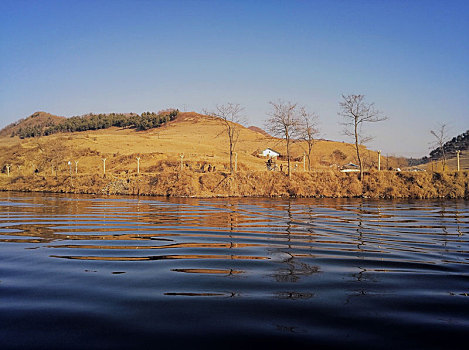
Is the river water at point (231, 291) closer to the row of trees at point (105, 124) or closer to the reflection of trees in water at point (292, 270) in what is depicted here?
the reflection of trees in water at point (292, 270)

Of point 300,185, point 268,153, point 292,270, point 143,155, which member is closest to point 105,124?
point 268,153

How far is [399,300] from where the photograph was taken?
5496 millimetres

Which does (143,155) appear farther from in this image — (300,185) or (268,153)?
(300,185)

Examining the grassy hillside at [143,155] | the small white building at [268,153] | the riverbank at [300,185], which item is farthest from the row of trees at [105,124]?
the riverbank at [300,185]

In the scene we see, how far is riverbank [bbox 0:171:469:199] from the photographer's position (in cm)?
3581

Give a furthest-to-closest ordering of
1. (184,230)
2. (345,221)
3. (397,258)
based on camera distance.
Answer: (345,221)
(184,230)
(397,258)

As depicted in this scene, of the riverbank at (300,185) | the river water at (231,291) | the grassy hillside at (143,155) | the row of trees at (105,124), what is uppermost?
the row of trees at (105,124)

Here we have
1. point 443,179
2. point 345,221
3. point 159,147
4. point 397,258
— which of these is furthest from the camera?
point 159,147

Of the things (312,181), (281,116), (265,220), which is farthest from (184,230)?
(281,116)

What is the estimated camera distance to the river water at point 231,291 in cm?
422

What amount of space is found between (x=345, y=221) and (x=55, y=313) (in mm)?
12970

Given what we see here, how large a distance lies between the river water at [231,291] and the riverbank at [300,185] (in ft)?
82.9

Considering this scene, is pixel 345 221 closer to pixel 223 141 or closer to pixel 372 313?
pixel 372 313

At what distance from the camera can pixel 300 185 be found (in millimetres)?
37438
